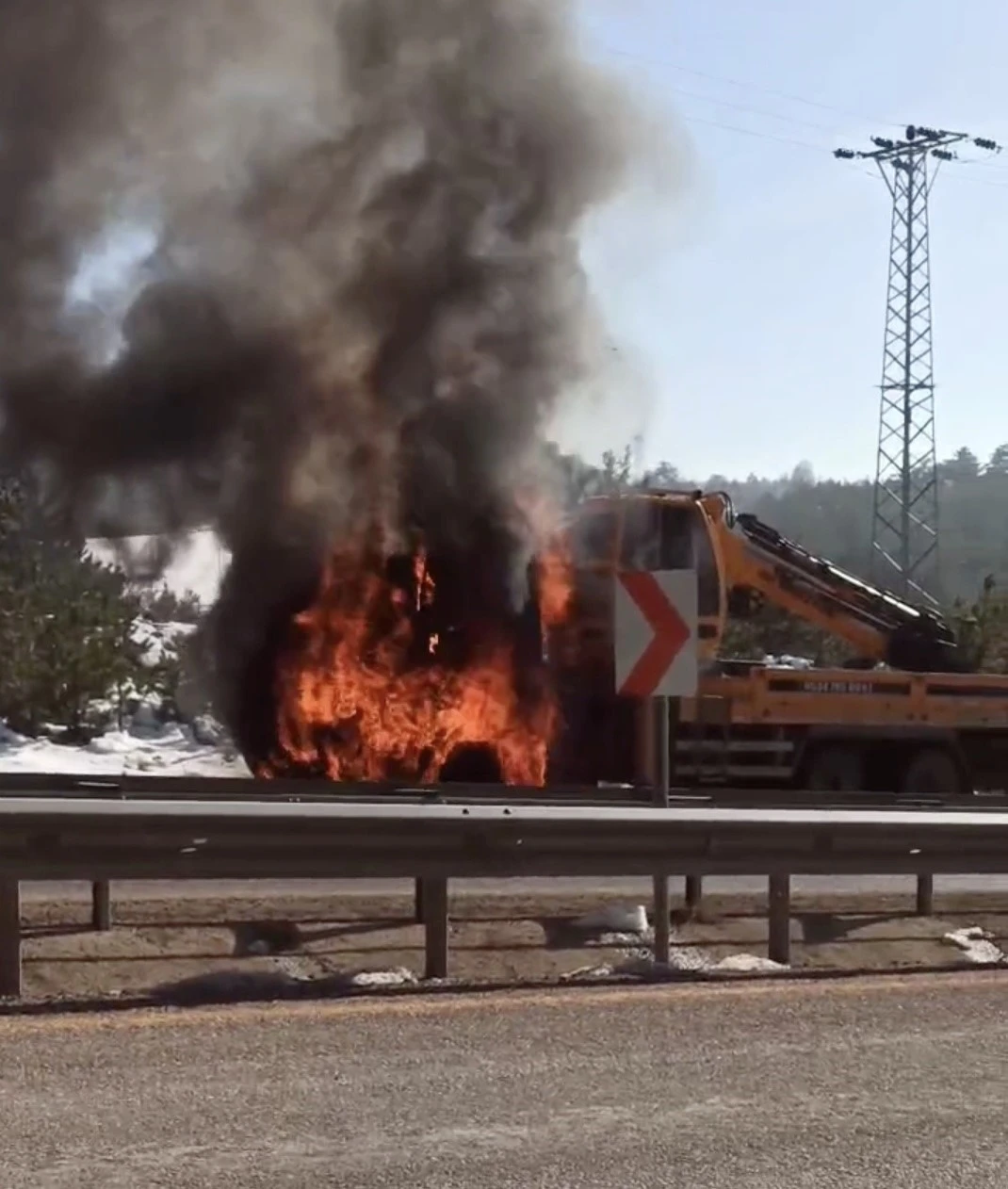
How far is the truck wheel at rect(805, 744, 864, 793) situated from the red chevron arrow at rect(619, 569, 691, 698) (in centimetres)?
774

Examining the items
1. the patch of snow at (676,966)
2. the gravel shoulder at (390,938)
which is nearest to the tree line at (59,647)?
the gravel shoulder at (390,938)

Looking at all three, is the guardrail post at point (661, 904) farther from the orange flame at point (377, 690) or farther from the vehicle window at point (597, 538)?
the vehicle window at point (597, 538)

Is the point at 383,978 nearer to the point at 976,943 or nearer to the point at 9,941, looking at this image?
the point at 9,941

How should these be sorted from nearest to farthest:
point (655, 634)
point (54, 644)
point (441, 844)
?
point (441, 844)
point (655, 634)
point (54, 644)

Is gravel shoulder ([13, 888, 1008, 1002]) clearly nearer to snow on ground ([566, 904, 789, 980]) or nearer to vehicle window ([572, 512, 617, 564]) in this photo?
snow on ground ([566, 904, 789, 980])

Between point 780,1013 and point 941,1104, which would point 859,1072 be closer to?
point 941,1104

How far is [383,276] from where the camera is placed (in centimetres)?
1579

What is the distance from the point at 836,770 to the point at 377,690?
4.78 m

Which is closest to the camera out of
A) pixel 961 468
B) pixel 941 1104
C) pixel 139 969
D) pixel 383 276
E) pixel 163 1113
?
pixel 163 1113

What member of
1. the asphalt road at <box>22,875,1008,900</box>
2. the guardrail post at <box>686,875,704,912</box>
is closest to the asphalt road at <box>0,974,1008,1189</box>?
the guardrail post at <box>686,875,704,912</box>

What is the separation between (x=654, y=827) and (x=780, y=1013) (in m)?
1.25

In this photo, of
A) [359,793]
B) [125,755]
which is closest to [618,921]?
[359,793]

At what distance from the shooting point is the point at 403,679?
14.6 metres

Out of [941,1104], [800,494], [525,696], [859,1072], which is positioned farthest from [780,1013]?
[800,494]
